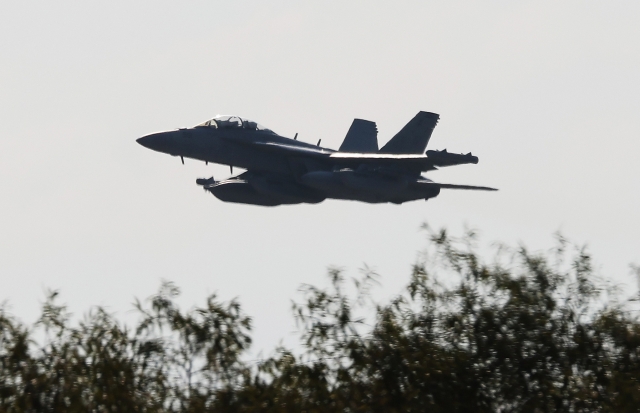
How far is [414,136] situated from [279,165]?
5870mm

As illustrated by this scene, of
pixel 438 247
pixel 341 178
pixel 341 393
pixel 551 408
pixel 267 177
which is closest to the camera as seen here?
pixel 341 393

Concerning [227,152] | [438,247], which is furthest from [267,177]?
[438,247]

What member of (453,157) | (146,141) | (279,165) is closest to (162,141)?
(146,141)

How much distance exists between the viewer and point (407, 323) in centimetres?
2489

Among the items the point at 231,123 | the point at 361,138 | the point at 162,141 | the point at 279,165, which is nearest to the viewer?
the point at 162,141

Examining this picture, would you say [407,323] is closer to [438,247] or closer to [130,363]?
[438,247]

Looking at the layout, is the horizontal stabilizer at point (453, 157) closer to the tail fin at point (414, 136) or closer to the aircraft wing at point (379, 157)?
the aircraft wing at point (379, 157)

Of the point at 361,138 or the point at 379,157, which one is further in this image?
the point at 361,138

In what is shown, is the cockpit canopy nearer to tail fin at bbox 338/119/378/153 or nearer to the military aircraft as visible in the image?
the military aircraft

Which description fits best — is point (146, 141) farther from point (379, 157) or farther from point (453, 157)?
point (453, 157)

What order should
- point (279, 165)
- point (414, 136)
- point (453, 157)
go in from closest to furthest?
1. point (453, 157)
2. point (279, 165)
3. point (414, 136)

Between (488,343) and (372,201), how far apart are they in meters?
14.5

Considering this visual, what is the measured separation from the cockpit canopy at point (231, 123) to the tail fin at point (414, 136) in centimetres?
521

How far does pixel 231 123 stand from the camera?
133ft
